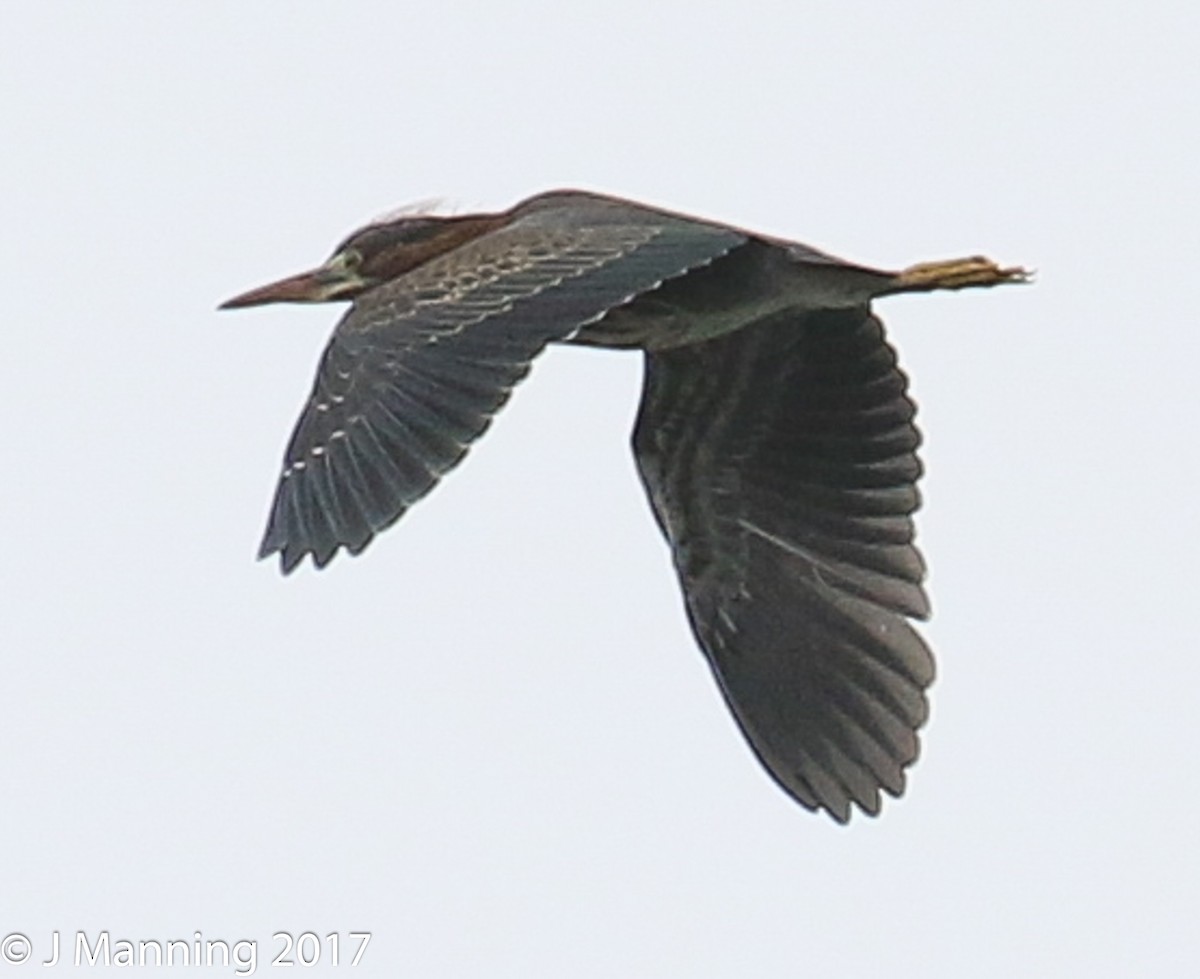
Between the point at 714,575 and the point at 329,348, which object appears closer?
the point at 329,348

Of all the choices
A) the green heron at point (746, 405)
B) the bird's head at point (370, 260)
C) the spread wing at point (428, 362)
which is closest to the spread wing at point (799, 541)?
the green heron at point (746, 405)

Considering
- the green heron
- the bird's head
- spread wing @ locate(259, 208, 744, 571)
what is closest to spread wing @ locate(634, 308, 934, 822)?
the green heron

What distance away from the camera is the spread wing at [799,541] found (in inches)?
551

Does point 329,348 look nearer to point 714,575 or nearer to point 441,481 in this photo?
point 441,481

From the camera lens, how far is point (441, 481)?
449 inches

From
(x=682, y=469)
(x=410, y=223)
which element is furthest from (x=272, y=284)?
(x=682, y=469)

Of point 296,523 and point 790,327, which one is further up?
point 790,327

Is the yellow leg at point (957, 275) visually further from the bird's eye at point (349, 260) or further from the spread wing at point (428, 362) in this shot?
the bird's eye at point (349, 260)

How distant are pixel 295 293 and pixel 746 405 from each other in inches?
65.1

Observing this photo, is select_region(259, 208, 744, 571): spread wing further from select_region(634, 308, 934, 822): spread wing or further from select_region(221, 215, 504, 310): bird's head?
select_region(634, 308, 934, 822): spread wing

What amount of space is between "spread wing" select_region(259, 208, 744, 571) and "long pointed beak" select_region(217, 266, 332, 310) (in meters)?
1.12

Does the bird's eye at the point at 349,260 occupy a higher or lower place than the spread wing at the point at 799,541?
higher

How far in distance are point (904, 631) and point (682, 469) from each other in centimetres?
95

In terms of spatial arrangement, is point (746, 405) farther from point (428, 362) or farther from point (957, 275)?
point (428, 362)
